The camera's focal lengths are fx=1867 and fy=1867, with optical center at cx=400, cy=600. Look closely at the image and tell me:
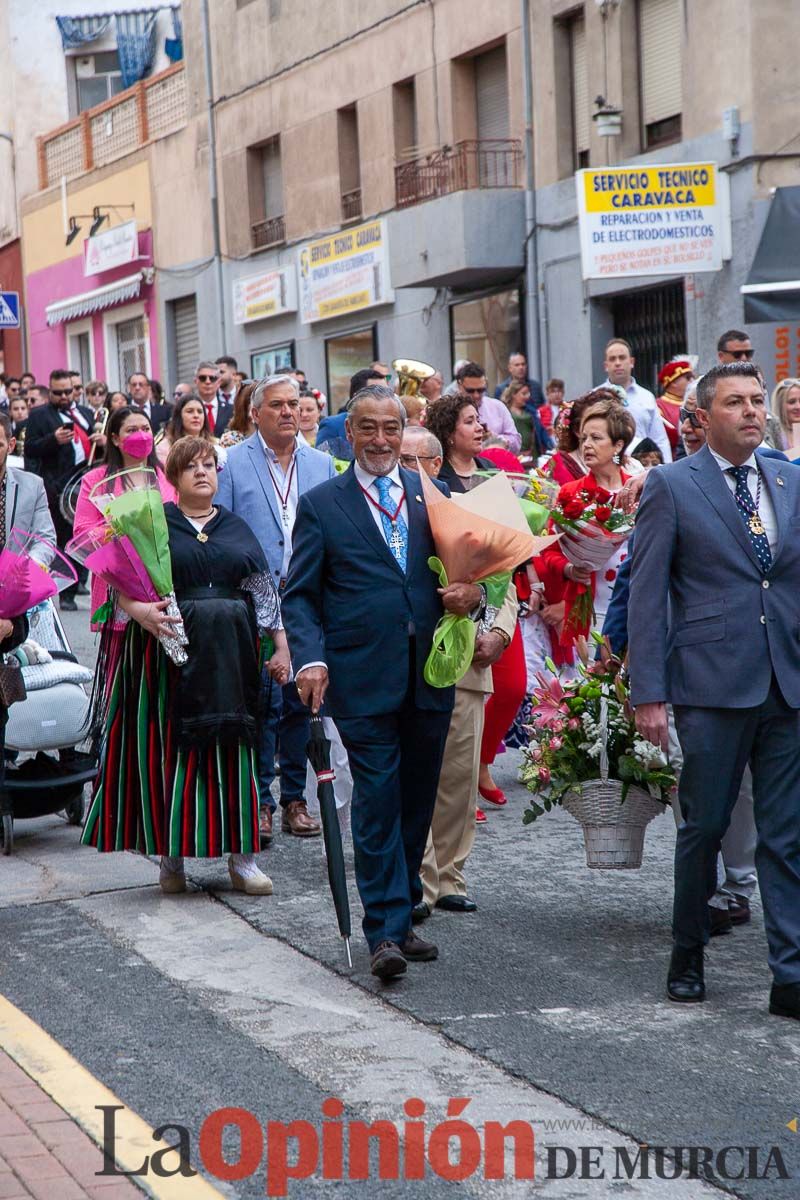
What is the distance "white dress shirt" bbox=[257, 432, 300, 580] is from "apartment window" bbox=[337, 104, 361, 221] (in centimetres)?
2016

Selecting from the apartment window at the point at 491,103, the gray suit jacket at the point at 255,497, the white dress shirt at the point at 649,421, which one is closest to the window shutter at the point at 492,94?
the apartment window at the point at 491,103


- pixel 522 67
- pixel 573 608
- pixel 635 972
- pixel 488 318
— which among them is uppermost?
pixel 522 67

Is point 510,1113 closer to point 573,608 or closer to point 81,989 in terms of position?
point 81,989

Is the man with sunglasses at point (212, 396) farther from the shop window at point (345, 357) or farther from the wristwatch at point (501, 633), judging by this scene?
the shop window at point (345, 357)

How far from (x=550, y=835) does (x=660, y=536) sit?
2.94 metres

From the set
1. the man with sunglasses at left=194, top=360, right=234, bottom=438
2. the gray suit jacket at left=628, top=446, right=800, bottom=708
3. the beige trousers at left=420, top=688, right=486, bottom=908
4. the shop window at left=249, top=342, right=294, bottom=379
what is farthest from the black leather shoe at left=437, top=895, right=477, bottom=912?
the shop window at left=249, top=342, right=294, bottom=379

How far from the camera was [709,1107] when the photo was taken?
16.0 feet

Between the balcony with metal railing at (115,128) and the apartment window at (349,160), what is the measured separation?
19.0ft

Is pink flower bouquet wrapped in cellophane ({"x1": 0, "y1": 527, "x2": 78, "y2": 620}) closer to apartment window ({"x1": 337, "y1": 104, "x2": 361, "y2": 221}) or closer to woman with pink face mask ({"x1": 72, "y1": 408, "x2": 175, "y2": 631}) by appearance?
woman with pink face mask ({"x1": 72, "y1": 408, "x2": 175, "y2": 631})

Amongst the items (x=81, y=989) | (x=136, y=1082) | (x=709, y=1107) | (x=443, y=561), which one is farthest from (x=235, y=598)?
(x=709, y=1107)

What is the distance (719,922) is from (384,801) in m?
1.35

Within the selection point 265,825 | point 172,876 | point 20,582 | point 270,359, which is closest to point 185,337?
point 270,359

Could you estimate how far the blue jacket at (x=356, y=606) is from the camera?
6.29 m

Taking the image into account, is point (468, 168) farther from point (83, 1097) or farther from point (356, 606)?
point (83, 1097)
